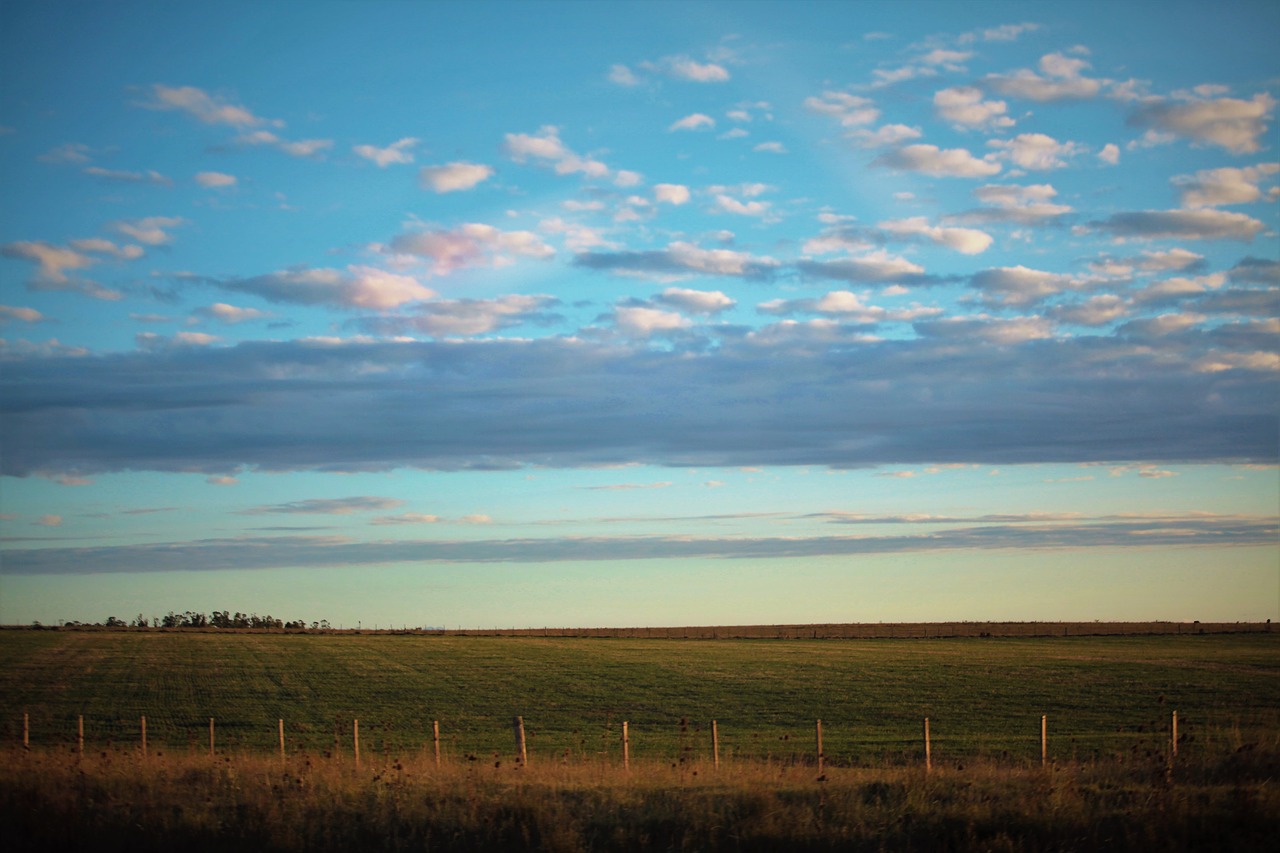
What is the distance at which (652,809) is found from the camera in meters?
15.2

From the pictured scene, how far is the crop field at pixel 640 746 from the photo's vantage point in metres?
14.3

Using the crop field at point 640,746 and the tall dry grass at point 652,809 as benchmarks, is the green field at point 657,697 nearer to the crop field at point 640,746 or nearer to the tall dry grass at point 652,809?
the crop field at point 640,746

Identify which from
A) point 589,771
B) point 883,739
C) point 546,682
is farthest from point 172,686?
point 589,771

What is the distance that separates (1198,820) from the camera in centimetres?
1410

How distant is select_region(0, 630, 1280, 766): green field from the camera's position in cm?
3494

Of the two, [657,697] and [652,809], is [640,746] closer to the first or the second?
[657,697]

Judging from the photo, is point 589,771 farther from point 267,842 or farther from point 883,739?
point 883,739

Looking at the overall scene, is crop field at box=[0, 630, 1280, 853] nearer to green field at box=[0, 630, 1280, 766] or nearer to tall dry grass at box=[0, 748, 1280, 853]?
tall dry grass at box=[0, 748, 1280, 853]

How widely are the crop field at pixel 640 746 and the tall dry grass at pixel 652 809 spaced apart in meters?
0.06

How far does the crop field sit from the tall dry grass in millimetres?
56

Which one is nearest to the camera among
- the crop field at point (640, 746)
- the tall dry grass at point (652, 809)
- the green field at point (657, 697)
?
the tall dry grass at point (652, 809)

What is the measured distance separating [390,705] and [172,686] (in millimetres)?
16799

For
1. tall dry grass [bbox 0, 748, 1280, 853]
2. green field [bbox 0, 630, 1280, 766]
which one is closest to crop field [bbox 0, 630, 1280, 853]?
tall dry grass [bbox 0, 748, 1280, 853]

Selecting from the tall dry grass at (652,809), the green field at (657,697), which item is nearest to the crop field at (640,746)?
the tall dry grass at (652,809)
